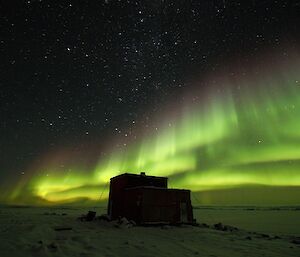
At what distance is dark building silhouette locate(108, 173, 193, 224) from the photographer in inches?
949

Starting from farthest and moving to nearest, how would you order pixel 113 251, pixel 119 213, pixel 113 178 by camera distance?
pixel 113 178 < pixel 119 213 < pixel 113 251

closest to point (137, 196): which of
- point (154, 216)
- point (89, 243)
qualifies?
point (154, 216)

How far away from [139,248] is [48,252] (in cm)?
380

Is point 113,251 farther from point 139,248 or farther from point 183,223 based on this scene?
point 183,223

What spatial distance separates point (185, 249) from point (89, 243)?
450 centimetres

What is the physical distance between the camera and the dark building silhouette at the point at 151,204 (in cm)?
2411

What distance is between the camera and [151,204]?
24.4 meters

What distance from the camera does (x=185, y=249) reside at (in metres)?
12.4

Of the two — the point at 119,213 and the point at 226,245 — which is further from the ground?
the point at 119,213

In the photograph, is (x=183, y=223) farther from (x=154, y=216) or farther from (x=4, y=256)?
(x=4, y=256)

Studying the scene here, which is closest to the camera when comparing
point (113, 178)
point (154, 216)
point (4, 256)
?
point (4, 256)

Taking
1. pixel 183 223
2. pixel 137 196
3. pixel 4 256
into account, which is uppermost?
pixel 137 196

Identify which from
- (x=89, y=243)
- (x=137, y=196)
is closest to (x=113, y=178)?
(x=137, y=196)

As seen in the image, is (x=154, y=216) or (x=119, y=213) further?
(x=119, y=213)
